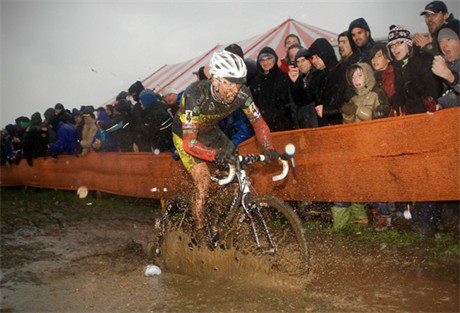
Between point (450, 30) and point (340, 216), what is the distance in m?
2.98

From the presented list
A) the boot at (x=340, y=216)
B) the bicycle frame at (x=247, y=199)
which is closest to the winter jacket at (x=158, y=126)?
the boot at (x=340, y=216)

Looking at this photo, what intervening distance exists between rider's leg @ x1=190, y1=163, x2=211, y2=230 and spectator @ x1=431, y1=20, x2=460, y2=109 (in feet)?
10.1

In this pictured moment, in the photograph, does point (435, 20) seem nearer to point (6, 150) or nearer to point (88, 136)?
point (88, 136)

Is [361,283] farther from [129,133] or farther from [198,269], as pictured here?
[129,133]

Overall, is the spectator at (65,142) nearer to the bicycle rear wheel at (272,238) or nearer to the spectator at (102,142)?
the spectator at (102,142)

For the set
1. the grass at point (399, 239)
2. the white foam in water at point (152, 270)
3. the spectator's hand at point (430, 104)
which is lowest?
the white foam in water at point (152, 270)

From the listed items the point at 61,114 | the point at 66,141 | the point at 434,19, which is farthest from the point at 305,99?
the point at 61,114

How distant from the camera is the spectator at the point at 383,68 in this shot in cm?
604

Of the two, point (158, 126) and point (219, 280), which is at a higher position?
point (158, 126)

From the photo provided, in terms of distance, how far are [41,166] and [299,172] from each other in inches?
442

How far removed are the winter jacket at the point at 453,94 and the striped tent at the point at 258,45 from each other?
18.2 ft

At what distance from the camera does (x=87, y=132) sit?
12711mm

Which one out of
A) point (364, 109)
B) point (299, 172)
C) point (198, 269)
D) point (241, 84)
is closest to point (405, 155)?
point (364, 109)

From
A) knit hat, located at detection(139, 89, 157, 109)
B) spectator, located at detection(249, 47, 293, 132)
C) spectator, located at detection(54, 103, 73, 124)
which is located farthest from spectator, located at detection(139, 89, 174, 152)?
spectator, located at detection(54, 103, 73, 124)
